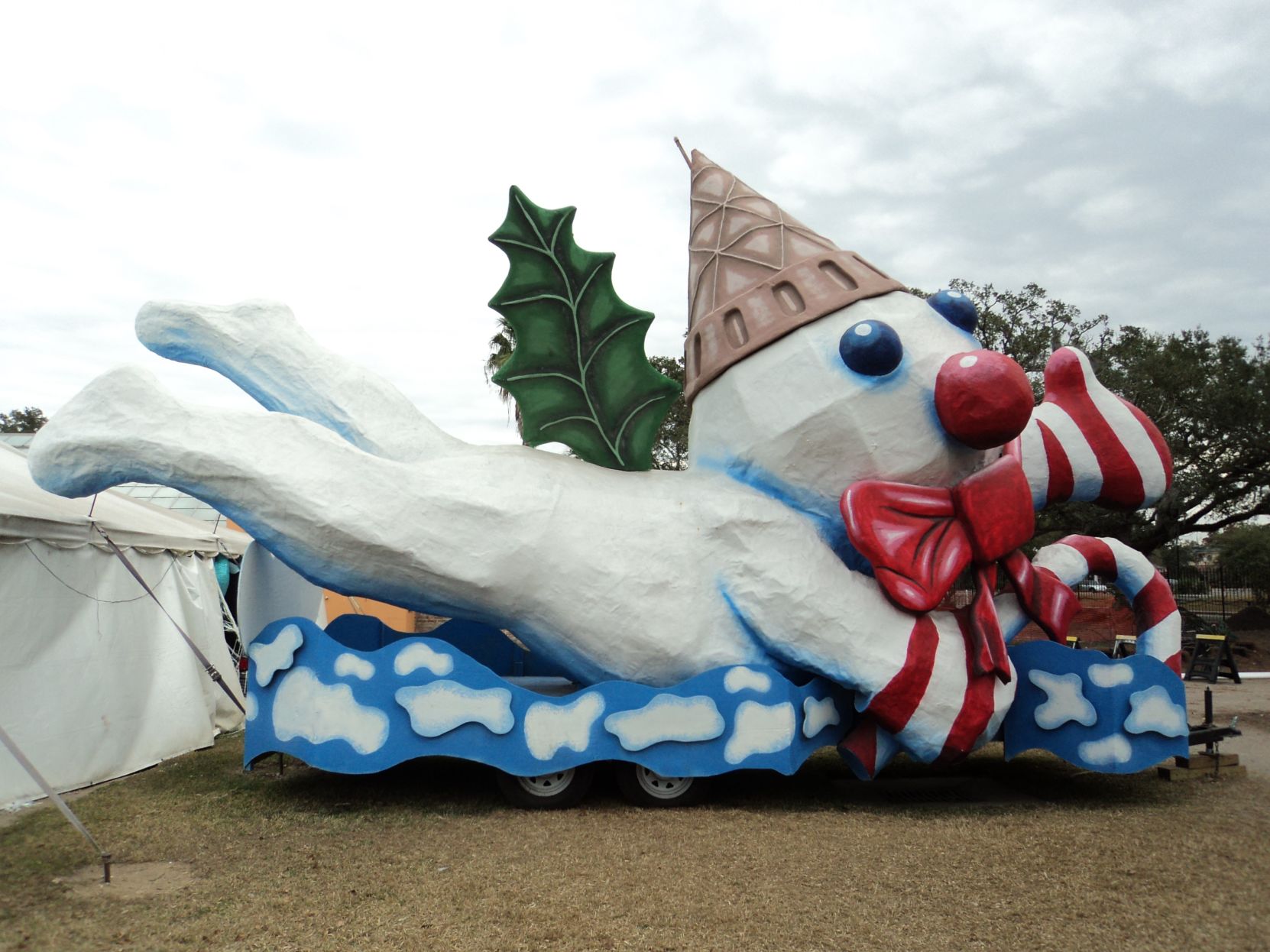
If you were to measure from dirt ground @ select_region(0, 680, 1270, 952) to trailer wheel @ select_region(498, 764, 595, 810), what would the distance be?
0.13 metres

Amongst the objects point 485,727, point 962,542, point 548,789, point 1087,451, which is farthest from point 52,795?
point 1087,451

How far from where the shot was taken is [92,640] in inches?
234

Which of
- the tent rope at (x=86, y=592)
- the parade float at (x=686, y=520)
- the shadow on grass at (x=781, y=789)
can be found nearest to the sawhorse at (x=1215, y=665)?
the shadow on grass at (x=781, y=789)

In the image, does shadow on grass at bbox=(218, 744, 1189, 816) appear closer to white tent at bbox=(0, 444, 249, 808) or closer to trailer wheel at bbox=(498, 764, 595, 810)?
trailer wheel at bbox=(498, 764, 595, 810)

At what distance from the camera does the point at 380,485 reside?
479 cm

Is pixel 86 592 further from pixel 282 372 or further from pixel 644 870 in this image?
pixel 644 870

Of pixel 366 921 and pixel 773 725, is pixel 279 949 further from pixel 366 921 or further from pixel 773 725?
pixel 773 725

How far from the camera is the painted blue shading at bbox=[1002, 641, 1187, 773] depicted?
213 inches

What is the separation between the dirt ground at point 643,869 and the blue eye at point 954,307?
9.40 ft

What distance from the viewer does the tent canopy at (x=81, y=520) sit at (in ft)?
17.3

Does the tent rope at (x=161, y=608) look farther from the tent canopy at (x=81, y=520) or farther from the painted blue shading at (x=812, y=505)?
the painted blue shading at (x=812, y=505)

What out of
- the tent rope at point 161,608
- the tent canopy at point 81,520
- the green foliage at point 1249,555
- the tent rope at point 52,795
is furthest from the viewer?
the green foliage at point 1249,555

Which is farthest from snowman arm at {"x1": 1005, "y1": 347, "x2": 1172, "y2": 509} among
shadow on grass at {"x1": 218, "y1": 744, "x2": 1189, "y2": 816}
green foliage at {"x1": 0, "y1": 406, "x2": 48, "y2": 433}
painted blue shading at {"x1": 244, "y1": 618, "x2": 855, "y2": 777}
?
green foliage at {"x1": 0, "y1": 406, "x2": 48, "y2": 433}

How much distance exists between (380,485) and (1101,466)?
4316mm
